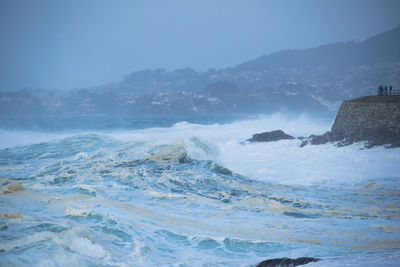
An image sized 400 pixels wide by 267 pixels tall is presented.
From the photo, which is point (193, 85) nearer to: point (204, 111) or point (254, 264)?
point (204, 111)

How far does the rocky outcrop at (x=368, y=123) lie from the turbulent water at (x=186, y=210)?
296 cm

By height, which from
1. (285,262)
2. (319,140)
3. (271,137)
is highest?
(271,137)

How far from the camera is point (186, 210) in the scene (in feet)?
27.8

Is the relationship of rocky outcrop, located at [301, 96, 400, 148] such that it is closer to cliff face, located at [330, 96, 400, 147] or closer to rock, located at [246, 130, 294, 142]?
cliff face, located at [330, 96, 400, 147]

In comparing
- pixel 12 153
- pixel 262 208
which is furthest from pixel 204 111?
pixel 262 208

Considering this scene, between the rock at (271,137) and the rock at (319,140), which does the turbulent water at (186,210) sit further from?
the rock at (271,137)

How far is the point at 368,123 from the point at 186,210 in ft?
54.3

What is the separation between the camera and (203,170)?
12.9 metres

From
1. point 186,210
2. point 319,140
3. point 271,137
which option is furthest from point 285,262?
point 271,137

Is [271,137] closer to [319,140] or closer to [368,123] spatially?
[319,140]

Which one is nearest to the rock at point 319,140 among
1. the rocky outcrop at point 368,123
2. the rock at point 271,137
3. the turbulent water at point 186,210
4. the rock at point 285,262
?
the rocky outcrop at point 368,123

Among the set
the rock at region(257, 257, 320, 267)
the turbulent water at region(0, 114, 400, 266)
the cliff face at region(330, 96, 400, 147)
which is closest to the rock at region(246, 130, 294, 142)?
the cliff face at region(330, 96, 400, 147)

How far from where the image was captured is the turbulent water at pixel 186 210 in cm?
564

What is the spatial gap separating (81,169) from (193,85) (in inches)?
6798
